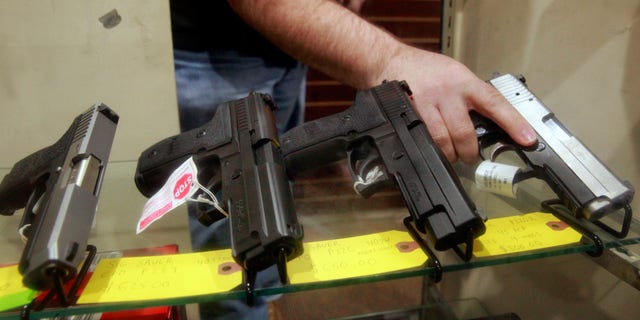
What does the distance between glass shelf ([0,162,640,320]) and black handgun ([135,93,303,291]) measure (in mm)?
52

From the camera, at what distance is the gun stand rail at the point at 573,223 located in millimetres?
531

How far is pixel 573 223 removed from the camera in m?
0.56

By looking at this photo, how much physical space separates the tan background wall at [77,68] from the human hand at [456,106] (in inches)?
21.1

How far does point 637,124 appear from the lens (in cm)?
63

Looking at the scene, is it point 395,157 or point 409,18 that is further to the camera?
point 409,18

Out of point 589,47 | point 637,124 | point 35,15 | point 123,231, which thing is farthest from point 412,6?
point 123,231

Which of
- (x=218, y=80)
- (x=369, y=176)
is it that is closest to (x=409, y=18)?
(x=218, y=80)

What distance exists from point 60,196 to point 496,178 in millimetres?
513

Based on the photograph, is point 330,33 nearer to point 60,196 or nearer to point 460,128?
point 460,128

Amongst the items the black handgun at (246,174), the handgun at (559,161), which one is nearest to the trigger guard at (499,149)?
the handgun at (559,161)

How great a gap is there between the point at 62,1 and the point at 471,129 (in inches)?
30.6

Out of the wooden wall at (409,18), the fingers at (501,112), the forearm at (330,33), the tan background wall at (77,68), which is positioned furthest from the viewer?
the wooden wall at (409,18)

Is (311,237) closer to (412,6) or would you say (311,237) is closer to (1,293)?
(1,293)

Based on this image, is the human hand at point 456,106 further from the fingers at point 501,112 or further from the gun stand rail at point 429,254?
the gun stand rail at point 429,254
